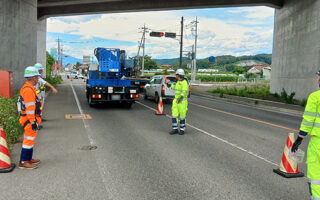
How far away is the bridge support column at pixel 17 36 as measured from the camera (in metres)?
15.4

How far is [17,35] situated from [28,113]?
13.4m

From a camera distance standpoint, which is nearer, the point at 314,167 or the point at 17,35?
the point at 314,167

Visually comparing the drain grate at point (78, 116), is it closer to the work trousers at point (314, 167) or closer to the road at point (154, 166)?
the road at point (154, 166)

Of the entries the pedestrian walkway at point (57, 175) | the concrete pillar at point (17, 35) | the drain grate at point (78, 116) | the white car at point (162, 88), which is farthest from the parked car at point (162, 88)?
the pedestrian walkway at point (57, 175)

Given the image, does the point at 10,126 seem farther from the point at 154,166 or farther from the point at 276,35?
the point at 276,35

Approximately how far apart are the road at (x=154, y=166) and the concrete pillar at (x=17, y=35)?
838 centimetres

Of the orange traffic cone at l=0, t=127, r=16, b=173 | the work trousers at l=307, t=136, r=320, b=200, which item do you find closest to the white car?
the orange traffic cone at l=0, t=127, r=16, b=173

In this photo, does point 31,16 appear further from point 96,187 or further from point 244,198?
point 244,198

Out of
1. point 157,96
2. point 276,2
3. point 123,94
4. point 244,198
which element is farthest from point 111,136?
point 276,2

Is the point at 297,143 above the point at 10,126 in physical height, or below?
above

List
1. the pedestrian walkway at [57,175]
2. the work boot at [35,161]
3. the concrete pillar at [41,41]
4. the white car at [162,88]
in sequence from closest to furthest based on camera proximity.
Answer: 1. the pedestrian walkway at [57,175]
2. the work boot at [35,161]
3. the white car at [162,88]
4. the concrete pillar at [41,41]

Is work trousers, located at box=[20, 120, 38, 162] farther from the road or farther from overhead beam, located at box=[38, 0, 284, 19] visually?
overhead beam, located at box=[38, 0, 284, 19]

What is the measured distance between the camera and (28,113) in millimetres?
5078

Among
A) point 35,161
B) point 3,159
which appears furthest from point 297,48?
point 3,159
